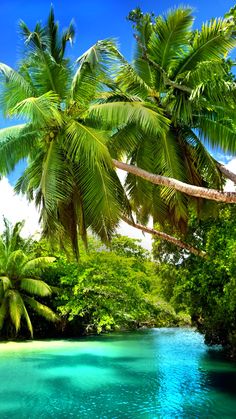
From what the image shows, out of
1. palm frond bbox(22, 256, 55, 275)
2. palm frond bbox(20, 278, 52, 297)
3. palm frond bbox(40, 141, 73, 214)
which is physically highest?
palm frond bbox(22, 256, 55, 275)

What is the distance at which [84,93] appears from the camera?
8.12 m

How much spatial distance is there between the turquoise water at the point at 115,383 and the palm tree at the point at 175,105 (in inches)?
159

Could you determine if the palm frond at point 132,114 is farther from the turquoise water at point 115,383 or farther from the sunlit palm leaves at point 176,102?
the turquoise water at point 115,383

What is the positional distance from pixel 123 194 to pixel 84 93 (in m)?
1.98

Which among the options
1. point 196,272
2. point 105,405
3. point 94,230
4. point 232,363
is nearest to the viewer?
point 94,230

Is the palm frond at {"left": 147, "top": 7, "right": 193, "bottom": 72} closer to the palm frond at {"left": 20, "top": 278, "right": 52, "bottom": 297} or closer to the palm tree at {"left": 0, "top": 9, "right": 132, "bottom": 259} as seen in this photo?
the palm tree at {"left": 0, "top": 9, "right": 132, "bottom": 259}

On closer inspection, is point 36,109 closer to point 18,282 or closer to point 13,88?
point 13,88

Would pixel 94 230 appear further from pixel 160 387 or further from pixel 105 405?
pixel 160 387

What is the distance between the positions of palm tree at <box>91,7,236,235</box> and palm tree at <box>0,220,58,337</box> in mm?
14563

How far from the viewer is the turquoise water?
8992mm

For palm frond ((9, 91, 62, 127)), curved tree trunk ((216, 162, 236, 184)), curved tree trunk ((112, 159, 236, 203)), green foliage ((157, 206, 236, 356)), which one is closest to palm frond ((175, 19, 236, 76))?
curved tree trunk ((216, 162, 236, 184))

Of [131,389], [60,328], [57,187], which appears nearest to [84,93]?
[57,187]

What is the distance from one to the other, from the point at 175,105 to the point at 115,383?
25.2 feet

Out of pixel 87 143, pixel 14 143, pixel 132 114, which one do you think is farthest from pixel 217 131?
pixel 14 143
